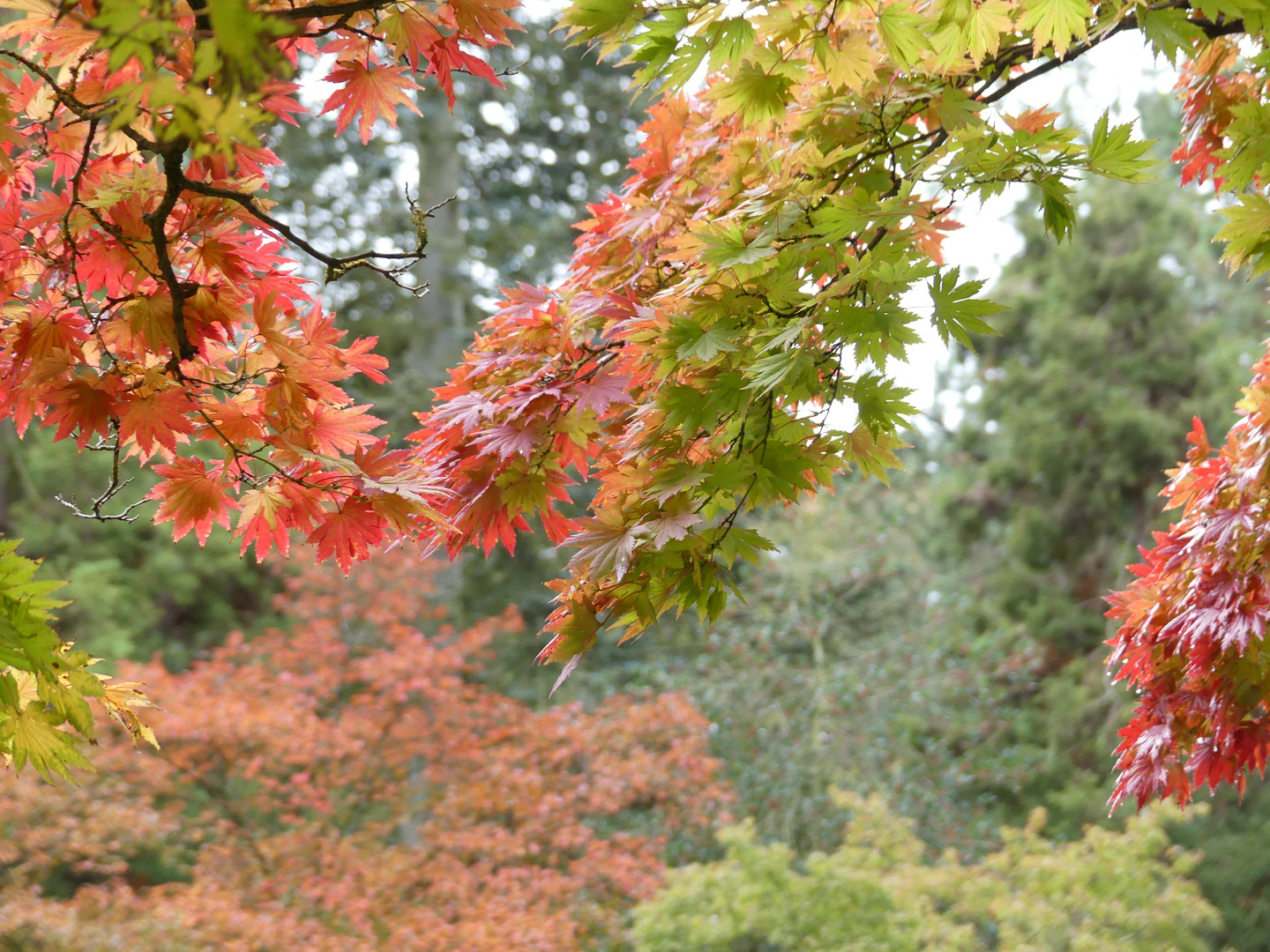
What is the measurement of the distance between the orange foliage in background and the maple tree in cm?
345

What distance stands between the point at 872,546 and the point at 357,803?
463cm

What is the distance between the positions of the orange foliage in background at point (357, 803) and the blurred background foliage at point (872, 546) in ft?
4.41

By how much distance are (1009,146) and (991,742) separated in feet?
24.3

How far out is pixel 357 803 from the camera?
18.1 feet

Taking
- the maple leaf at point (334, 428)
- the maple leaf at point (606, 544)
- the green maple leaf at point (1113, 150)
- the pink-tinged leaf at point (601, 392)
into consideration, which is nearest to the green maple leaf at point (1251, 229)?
the green maple leaf at point (1113, 150)

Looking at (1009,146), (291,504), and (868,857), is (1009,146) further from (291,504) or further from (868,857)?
(868,857)

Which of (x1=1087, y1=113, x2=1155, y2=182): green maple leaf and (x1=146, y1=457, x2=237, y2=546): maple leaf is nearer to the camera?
(x1=1087, y1=113, x2=1155, y2=182): green maple leaf

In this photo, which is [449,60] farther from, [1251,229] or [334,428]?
[1251,229]

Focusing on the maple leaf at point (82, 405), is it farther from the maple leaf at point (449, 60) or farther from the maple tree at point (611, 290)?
the maple leaf at point (449, 60)

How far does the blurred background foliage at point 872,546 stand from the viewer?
739 cm

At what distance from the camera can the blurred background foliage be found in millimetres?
7391

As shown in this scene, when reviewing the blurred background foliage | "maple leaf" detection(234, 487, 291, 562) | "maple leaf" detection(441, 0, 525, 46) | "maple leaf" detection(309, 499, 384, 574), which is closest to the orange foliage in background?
the blurred background foliage

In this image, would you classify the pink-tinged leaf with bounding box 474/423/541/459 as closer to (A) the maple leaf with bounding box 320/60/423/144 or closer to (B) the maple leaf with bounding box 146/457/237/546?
(B) the maple leaf with bounding box 146/457/237/546

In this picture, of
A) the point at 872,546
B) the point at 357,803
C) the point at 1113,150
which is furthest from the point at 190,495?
the point at 872,546
